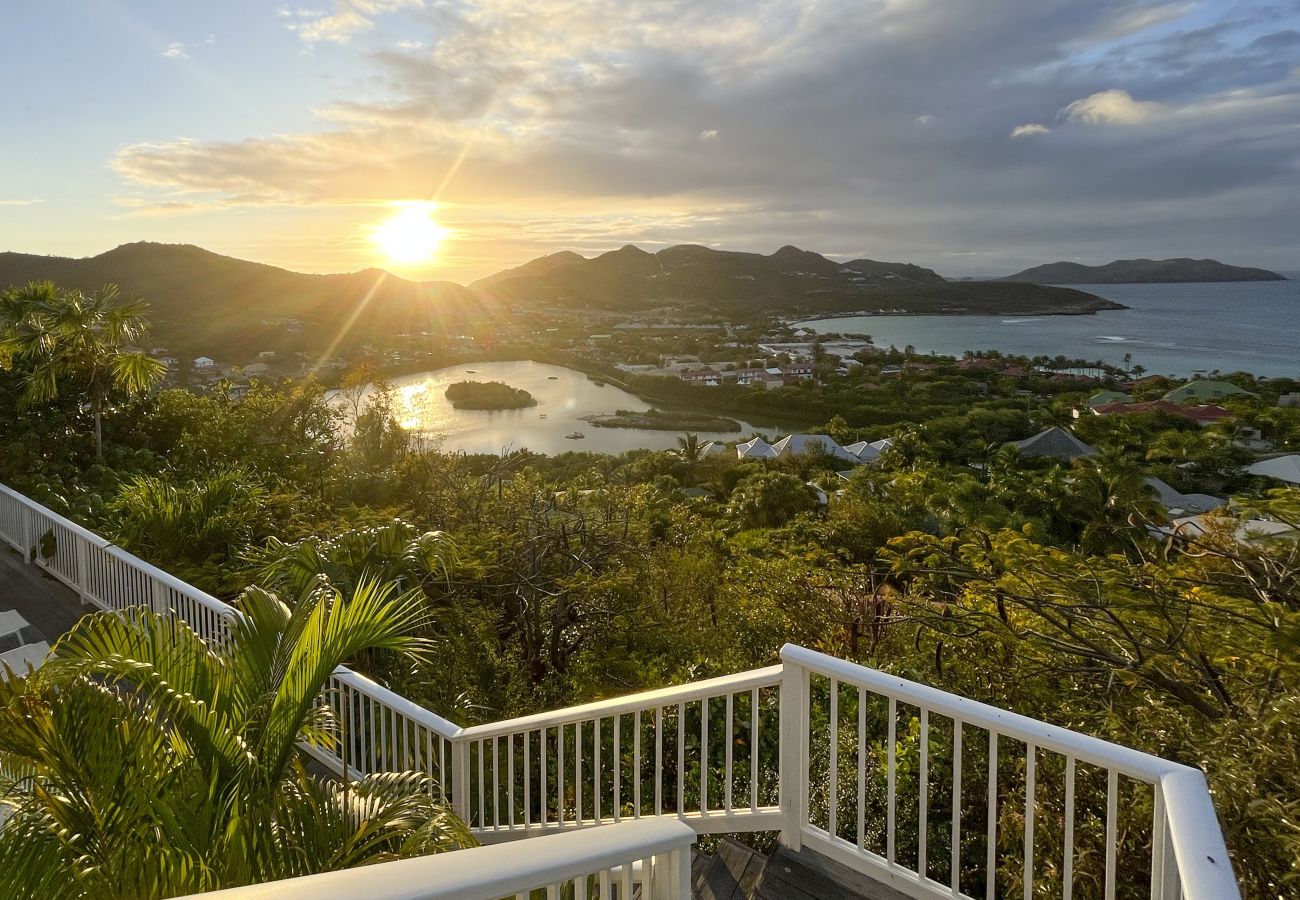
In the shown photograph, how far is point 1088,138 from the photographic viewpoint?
34844 millimetres

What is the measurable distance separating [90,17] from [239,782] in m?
8.95

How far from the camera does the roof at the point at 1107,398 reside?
5928 cm

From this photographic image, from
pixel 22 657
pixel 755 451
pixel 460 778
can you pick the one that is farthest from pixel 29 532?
pixel 755 451

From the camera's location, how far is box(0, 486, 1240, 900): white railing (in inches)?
76.8

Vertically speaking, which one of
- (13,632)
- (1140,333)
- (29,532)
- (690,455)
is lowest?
(690,455)

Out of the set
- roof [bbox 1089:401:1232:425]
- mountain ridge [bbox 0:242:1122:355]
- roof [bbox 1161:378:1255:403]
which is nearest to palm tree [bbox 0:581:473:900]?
mountain ridge [bbox 0:242:1122:355]

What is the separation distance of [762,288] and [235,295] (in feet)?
286

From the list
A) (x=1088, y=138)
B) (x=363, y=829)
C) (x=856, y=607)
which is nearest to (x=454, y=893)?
(x=363, y=829)

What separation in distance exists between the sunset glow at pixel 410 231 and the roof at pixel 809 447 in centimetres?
2692

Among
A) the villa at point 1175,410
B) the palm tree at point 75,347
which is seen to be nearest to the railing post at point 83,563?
the palm tree at point 75,347

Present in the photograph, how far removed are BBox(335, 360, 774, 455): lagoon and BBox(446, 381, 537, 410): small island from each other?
0.43 metres

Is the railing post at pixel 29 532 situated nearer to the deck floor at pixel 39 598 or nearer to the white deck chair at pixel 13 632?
the deck floor at pixel 39 598

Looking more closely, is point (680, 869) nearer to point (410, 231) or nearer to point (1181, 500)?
point (410, 231)

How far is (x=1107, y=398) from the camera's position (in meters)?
61.1
